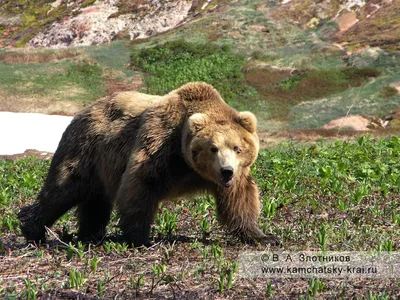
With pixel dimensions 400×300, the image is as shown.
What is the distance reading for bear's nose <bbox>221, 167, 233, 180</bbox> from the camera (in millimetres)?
6398

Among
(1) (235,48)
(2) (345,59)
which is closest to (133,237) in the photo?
(2) (345,59)

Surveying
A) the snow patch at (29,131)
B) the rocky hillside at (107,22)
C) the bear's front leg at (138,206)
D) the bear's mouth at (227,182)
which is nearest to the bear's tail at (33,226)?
the bear's front leg at (138,206)

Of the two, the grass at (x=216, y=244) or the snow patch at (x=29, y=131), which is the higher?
the grass at (x=216, y=244)

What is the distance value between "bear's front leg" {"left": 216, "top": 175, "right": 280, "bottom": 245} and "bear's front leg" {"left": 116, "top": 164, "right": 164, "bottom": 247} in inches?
32.0

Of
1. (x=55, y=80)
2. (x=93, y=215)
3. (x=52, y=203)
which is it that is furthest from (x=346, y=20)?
(x=52, y=203)

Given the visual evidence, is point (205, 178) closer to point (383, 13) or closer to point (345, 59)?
point (345, 59)

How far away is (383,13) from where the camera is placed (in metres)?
47.0

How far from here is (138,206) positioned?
6.84 m

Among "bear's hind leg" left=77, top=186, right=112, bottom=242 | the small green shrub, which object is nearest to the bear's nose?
"bear's hind leg" left=77, top=186, right=112, bottom=242

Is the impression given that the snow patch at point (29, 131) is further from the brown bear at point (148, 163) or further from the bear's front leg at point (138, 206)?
the bear's front leg at point (138, 206)

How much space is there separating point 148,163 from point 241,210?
123cm

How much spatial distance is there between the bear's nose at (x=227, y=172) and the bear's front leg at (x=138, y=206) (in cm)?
81

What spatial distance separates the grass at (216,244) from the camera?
5094 millimetres

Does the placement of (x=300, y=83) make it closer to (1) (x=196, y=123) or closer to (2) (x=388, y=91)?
(2) (x=388, y=91)
